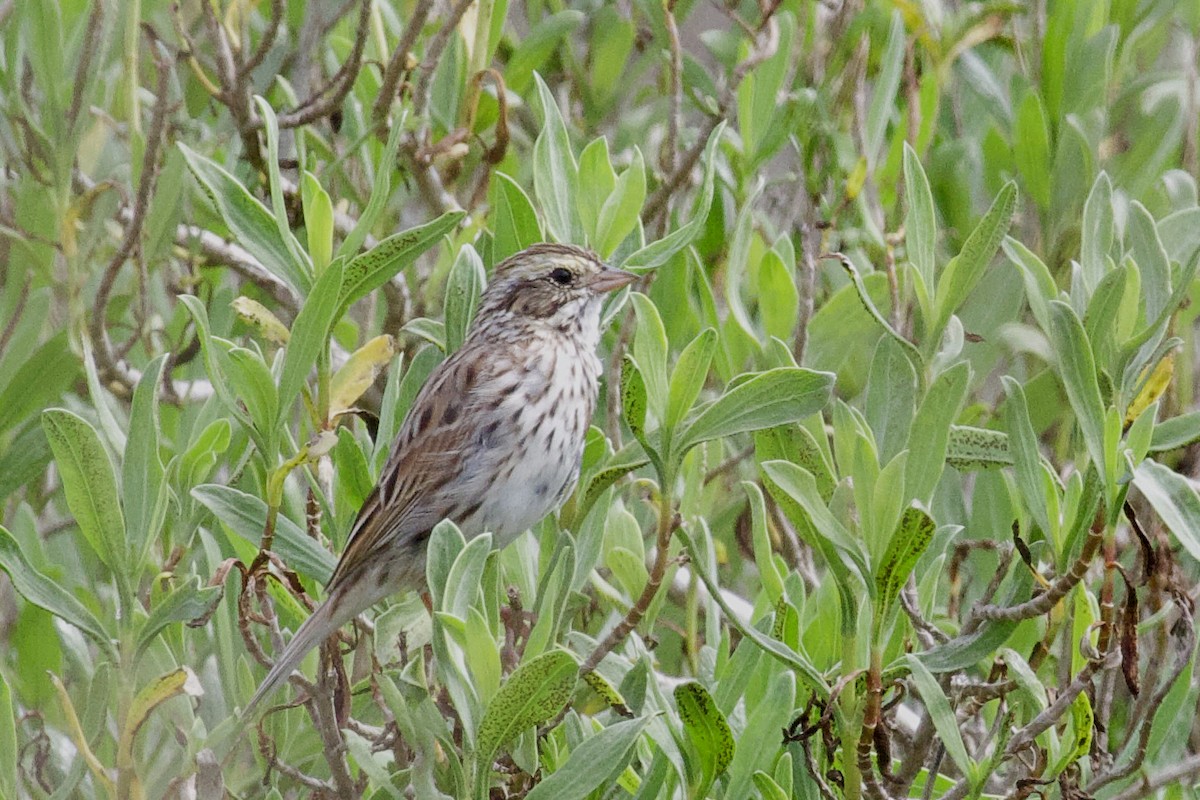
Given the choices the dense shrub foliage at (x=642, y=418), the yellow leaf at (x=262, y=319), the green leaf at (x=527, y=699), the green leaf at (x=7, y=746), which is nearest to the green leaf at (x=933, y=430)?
the dense shrub foliage at (x=642, y=418)

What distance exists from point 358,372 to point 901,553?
3.01ft

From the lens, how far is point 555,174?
2750 mm

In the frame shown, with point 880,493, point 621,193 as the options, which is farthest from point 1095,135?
point 880,493

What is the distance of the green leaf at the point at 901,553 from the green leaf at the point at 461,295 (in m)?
0.84

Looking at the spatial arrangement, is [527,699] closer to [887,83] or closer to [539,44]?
[887,83]

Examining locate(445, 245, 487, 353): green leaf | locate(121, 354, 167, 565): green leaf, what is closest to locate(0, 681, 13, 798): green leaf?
locate(121, 354, 167, 565): green leaf

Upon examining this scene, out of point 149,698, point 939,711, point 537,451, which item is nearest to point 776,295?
point 537,451

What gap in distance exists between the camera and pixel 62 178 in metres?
3.40

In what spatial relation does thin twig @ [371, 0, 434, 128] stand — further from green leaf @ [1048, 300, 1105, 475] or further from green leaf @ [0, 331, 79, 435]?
green leaf @ [1048, 300, 1105, 475]

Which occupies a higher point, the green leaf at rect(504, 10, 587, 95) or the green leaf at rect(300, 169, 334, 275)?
the green leaf at rect(504, 10, 587, 95)

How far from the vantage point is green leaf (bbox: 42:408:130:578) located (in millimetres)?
2283

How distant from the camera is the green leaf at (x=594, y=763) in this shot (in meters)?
2.00

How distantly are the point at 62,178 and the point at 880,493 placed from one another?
77.0 inches

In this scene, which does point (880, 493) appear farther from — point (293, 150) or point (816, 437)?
point (293, 150)
